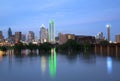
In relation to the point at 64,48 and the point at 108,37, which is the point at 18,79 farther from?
the point at 108,37

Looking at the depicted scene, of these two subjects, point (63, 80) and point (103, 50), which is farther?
point (103, 50)

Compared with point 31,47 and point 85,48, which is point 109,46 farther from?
point 31,47

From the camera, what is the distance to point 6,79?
110 feet

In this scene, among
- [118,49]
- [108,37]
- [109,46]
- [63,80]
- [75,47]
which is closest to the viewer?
[63,80]

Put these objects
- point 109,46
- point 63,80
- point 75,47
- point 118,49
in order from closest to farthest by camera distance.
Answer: point 63,80
point 118,49
point 109,46
point 75,47

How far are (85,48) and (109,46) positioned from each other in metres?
18.3

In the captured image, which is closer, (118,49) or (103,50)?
(118,49)

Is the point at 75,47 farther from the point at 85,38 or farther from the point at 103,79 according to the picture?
the point at 103,79

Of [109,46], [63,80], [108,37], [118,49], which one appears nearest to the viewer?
[63,80]

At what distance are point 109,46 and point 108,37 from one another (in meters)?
56.3

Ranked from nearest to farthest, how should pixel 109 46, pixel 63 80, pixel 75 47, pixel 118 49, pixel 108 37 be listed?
pixel 63 80 → pixel 118 49 → pixel 109 46 → pixel 75 47 → pixel 108 37

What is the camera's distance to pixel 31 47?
135 metres

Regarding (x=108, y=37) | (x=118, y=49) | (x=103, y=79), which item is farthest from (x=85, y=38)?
(x=103, y=79)

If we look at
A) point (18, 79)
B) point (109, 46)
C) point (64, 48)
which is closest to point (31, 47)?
point (64, 48)
